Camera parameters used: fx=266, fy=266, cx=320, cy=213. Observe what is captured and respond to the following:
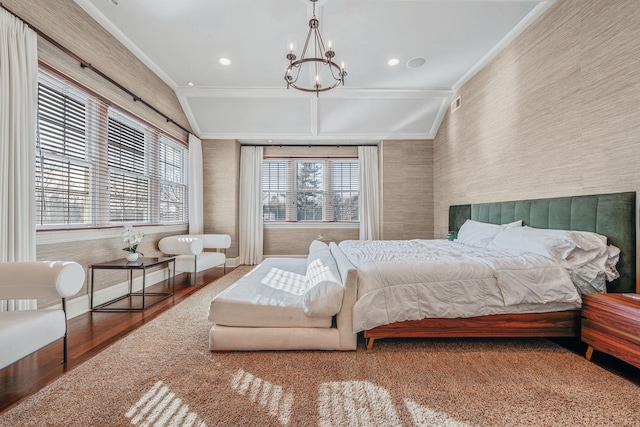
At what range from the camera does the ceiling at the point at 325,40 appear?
2.72m

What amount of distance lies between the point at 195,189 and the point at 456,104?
476cm

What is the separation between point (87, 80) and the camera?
2.78m

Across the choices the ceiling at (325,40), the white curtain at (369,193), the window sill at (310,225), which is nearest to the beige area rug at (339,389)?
the ceiling at (325,40)

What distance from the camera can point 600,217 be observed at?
2141 millimetres

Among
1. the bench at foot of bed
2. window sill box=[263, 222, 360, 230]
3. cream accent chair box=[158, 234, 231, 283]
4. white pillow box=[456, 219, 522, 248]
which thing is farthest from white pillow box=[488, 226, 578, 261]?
cream accent chair box=[158, 234, 231, 283]

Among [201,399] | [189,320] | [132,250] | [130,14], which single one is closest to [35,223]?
[132,250]

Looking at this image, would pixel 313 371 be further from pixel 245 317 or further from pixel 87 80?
pixel 87 80

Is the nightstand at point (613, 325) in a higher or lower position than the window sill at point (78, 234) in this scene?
lower

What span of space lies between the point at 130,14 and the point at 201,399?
142 inches

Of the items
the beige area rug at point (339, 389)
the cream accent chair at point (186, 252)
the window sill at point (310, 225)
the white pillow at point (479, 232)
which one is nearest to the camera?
the beige area rug at point (339, 389)

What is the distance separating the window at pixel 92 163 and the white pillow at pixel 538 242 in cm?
434

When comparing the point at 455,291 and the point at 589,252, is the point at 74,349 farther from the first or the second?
the point at 589,252

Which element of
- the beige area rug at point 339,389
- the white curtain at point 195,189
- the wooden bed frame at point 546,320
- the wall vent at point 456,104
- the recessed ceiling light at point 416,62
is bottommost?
the beige area rug at point 339,389

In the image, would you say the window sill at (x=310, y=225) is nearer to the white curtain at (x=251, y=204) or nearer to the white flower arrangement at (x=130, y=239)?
the white curtain at (x=251, y=204)
